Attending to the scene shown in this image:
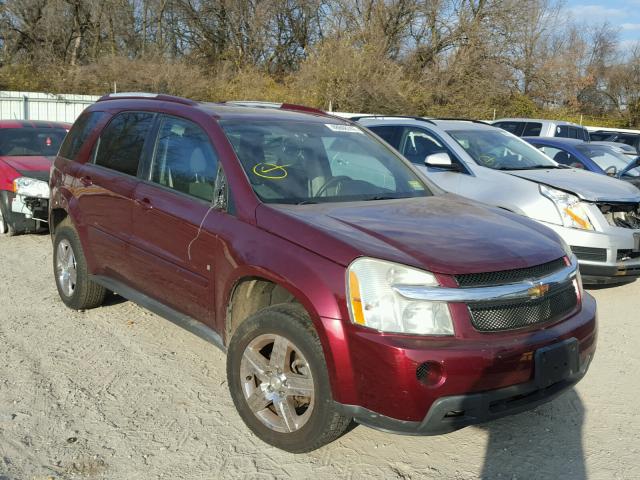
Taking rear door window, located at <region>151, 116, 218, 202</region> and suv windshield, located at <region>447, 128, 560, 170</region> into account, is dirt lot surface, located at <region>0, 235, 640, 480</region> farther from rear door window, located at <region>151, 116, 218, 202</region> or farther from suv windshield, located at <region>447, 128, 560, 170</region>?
suv windshield, located at <region>447, 128, 560, 170</region>

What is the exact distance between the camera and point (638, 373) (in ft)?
15.4

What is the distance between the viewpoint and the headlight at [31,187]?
27.1 feet

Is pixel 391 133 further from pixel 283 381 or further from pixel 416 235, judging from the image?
pixel 283 381

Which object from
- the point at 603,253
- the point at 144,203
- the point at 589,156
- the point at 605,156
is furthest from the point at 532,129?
the point at 144,203

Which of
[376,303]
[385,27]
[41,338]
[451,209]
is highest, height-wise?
[385,27]

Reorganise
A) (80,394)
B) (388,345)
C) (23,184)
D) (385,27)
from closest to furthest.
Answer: (388,345), (80,394), (23,184), (385,27)

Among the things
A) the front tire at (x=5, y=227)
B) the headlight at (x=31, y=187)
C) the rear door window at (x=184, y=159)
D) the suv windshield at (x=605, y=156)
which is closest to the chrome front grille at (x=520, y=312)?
the rear door window at (x=184, y=159)

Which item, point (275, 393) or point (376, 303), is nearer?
point (376, 303)

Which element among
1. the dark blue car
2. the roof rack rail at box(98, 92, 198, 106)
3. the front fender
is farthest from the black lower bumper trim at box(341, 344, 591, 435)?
the dark blue car

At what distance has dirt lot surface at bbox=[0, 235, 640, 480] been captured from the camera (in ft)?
10.9

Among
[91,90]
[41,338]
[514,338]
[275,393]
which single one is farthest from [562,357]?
[91,90]

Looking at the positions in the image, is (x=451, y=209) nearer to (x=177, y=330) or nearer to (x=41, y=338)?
(x=177, y=330)

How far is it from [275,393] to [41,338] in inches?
96.1

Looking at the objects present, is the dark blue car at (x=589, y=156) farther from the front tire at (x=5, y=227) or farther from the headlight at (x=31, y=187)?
the front tire at (x=5, y=227)
